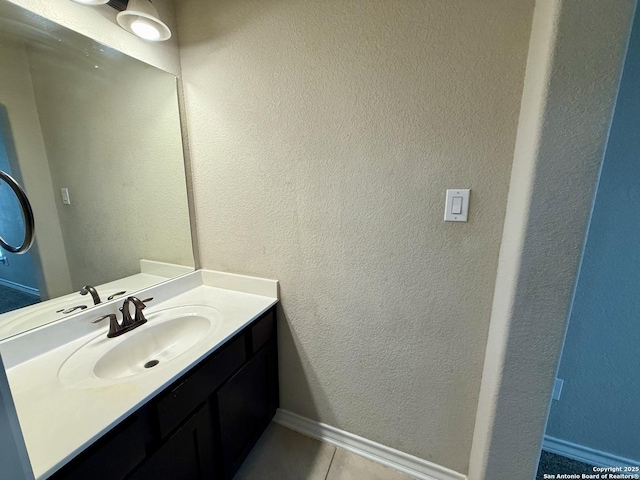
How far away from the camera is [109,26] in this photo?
1.09 meters

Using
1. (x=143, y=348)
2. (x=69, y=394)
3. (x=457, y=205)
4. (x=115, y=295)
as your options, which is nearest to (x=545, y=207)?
(x=457, y=205)

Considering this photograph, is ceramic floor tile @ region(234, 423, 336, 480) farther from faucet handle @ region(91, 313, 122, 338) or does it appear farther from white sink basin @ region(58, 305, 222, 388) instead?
faucet handle @ region(91, 313, 122, 338)

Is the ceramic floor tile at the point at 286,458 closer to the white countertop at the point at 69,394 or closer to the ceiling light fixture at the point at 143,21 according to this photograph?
the white countertop at the point at 69,394

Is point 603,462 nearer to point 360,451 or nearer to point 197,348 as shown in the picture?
point 360,451

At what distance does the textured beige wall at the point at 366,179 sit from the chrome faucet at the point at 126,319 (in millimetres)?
466

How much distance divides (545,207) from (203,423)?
4.35 ft

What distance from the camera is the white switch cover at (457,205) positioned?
97 centimetres

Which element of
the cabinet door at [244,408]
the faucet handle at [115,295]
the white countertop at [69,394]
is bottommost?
the cabinet door at [244,408]

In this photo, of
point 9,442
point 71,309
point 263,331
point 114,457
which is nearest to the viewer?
point 9,442

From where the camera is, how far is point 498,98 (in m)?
0.88

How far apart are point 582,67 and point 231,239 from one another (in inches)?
56.7

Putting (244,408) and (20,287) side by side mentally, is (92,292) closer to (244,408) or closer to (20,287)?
(20,287)

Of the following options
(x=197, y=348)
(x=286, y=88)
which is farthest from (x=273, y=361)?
(x=286, y=88)

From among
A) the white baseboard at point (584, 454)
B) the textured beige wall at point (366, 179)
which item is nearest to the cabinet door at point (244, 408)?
the textured beige wall at point (366, 179)
